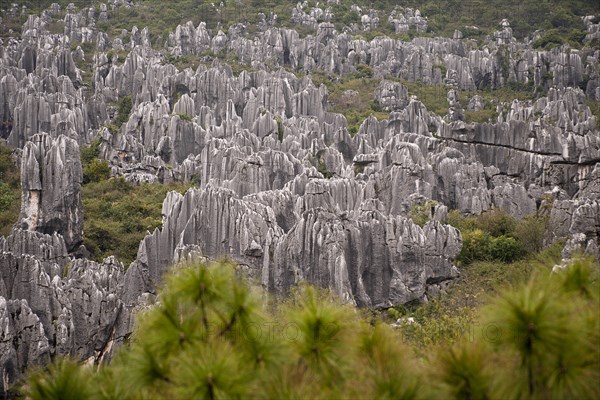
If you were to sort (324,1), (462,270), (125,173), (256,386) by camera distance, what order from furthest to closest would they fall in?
(324,1), (125,173), (462,270), (256,386)

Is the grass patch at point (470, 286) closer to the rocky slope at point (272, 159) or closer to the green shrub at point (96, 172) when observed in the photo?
the rocky slope at point (272, 159)

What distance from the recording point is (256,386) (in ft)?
15.6

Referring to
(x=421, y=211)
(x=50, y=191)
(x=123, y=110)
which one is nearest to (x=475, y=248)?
(x=421, y=211)

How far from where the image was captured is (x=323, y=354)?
5098mm

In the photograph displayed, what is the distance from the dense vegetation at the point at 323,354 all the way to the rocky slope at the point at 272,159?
1821 centimetres

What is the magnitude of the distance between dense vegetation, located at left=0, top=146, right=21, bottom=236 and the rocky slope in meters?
2.60

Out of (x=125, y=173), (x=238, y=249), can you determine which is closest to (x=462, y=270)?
(x=238, y=249)

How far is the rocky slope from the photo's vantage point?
29031 millimetres

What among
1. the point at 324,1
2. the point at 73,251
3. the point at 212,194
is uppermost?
the point at 324,1

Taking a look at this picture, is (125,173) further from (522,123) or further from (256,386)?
(256,386)

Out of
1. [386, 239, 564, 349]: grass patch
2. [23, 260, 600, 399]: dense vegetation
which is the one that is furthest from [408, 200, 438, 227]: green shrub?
[23, 260, 600, 399]: dense vegetation

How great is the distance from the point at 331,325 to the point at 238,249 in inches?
1055

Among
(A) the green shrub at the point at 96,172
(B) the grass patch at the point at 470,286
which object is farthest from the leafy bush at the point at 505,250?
(A) the green shrub at the point at 96,172

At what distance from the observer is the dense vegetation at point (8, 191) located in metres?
37.6
